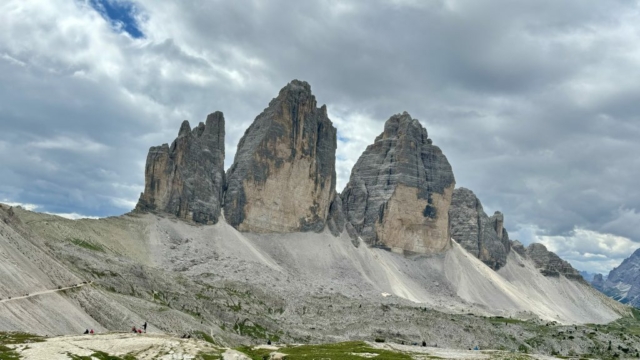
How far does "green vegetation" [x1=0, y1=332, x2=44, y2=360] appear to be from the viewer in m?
57.5

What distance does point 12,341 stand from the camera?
65.8 m

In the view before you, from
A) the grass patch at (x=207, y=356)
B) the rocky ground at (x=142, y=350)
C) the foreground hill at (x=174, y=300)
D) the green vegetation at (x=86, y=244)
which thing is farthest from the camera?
the green vegetation at (x=86, y=244)

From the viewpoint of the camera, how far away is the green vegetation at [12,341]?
189 feet

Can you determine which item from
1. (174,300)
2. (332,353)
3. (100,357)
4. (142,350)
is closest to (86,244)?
(174,300)

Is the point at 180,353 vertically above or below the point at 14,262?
below

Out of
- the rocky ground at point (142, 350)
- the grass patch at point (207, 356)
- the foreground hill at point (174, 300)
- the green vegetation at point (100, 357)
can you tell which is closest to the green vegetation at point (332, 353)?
the rocky ground at point (142, 350)

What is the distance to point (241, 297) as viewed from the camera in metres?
164

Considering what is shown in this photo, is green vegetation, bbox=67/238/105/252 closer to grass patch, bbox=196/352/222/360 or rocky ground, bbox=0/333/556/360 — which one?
rocky ground, bbox=0/333/556/360

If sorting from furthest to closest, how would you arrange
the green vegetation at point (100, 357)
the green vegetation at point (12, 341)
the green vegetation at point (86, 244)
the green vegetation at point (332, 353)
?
the green vegetation at point (86, 244)
the green vegetation at point (332, 353)
the green vegetation at point (100, 357)
the green vegetation at point (12, 341)

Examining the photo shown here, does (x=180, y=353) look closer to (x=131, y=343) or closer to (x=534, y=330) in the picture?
(x=131, y=343)

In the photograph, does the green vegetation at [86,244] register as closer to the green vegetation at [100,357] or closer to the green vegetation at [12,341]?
the green vegetation at [12,341]

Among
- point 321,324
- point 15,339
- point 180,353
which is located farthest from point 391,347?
point 321,324

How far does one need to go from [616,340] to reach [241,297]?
416ft

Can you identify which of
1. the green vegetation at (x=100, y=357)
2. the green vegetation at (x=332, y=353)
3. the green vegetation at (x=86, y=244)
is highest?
the green vegetation at (x=86, y=244)
